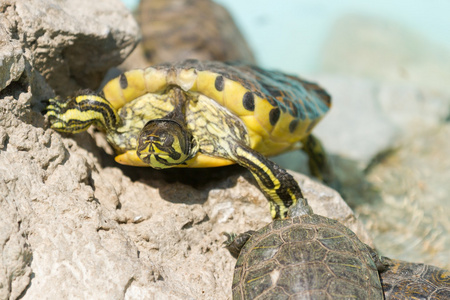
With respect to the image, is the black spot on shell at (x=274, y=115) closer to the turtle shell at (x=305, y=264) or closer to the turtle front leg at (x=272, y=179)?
the turtle front leg at (x=272, y=179)

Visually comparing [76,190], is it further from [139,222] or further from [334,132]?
[334,132]

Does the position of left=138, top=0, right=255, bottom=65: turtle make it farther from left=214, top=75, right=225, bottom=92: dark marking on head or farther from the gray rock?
the gray rock

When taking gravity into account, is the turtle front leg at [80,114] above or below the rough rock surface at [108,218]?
above

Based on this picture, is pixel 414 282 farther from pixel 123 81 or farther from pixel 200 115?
pixel 123 81

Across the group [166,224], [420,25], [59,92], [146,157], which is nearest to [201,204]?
[166,224]

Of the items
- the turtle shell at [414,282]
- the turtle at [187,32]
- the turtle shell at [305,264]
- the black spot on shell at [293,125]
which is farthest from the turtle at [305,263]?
the turtle at [187,32]

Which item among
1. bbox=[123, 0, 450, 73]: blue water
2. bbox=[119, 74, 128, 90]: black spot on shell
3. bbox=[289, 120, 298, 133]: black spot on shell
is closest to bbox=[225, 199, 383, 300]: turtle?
bbox=[289, 120, 298, 133]: black spot on shell
